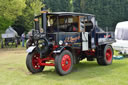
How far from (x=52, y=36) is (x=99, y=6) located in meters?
52.8

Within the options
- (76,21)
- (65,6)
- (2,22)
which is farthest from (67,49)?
(65,6)

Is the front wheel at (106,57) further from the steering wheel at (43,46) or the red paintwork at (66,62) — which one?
the steering wheel at (43,46)

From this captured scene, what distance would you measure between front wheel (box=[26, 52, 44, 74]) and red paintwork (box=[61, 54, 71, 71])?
1.31 metres

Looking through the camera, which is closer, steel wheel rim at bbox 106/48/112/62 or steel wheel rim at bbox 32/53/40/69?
steel wheel rim at bbox 32/53/40/69

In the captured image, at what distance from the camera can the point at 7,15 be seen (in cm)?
2359

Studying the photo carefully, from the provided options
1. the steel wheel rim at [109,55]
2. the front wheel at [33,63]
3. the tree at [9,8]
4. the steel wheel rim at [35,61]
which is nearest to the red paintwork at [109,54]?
the steel wheel rim at [109,55]

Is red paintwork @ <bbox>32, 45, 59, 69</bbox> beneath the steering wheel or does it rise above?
beneath

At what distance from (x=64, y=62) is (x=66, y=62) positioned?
10 cm

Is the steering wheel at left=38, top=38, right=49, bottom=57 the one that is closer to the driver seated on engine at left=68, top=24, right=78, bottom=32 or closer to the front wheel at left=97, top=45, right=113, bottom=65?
the driver seated on engine at left=68, top=24, right=78, bottom=32

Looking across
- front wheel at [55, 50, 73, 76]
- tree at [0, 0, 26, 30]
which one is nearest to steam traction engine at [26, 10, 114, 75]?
front wheel at [55, 50, 73, 76]

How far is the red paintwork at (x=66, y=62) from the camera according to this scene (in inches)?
295

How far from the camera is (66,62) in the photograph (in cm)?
758

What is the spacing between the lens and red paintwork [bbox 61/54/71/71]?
7488mm

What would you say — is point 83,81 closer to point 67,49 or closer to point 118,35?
point 67,49
